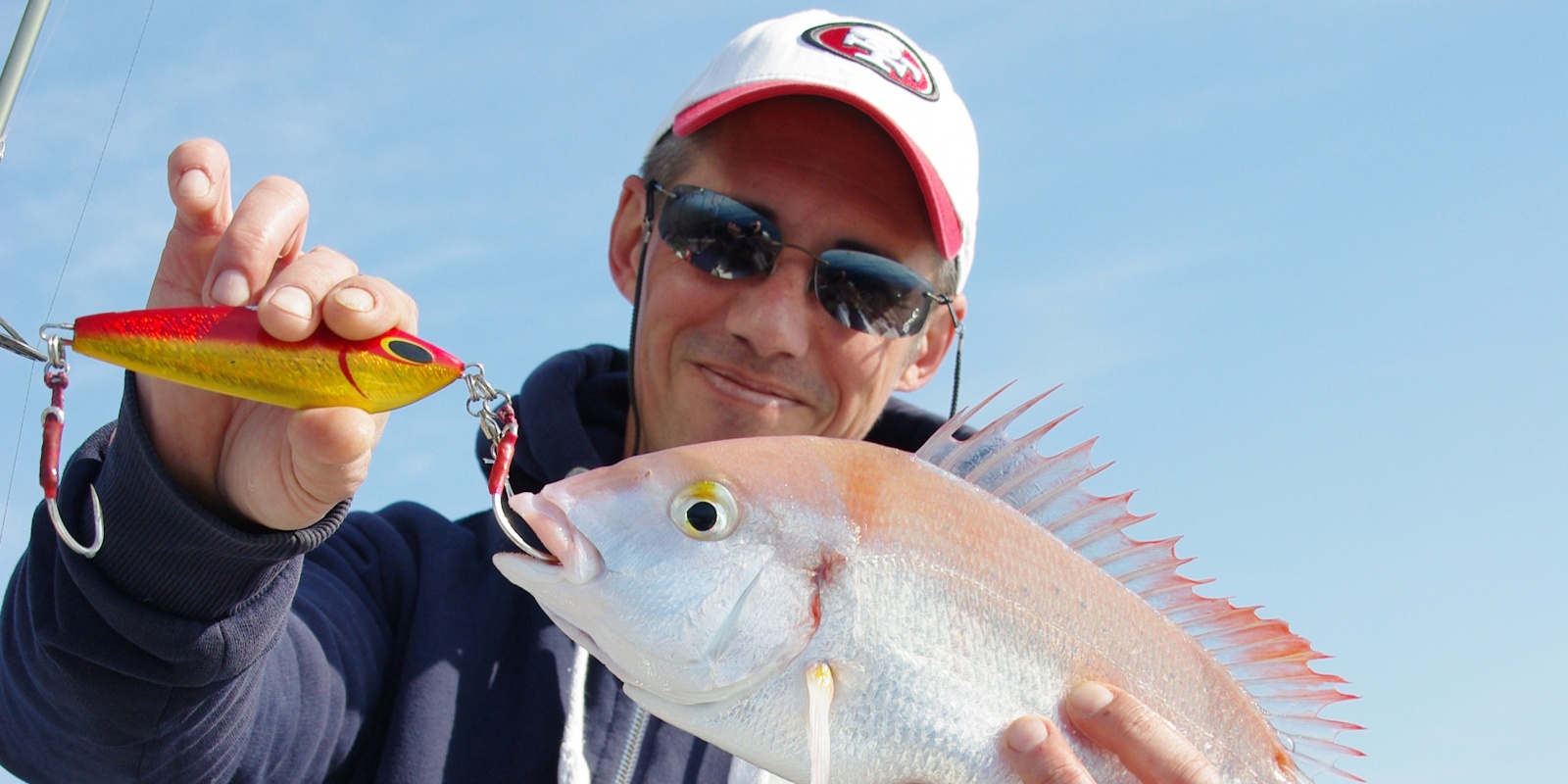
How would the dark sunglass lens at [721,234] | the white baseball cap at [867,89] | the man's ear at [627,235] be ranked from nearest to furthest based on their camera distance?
the dark sunglass lens at [721,234] < the white baseball cap at [867,89] < the man's ear at [627,235]

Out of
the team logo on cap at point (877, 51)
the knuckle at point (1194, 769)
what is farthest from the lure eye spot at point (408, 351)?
the team logo on cap at point (877, 51)

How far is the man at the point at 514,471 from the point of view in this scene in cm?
200

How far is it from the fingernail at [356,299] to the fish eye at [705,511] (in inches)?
23.7

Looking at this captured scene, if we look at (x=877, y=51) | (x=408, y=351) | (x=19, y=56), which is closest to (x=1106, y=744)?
(x=408, y=351)

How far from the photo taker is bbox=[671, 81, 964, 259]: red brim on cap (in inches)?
138

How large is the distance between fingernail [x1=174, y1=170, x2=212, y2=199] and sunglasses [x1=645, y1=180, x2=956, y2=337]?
1.73 m

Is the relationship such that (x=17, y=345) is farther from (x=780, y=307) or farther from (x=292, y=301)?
(x=780, y=307)

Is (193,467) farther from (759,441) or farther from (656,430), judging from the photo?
(656,430)

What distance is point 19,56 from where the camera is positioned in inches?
116

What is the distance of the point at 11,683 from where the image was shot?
2.24m

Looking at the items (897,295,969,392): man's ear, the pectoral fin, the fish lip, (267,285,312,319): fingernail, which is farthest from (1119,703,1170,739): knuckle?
(897,295,969,392): man's ear

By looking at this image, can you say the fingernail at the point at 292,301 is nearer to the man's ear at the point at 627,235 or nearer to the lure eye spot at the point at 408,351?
the lure eye spot at the point at 408,351

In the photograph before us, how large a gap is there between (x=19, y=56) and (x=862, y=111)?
2.47m

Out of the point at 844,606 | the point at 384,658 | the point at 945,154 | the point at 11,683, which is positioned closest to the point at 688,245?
the point at 945,154
